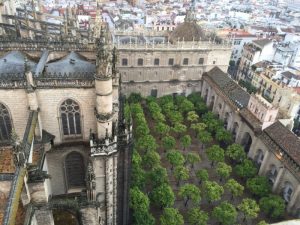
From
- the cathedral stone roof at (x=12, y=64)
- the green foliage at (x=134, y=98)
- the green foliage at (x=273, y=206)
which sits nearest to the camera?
the cathedral stone roof at (x=12, y=64)

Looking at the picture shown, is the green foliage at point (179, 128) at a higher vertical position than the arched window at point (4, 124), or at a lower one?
lower

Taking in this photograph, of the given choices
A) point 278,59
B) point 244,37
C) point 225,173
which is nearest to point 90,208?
point 225,173

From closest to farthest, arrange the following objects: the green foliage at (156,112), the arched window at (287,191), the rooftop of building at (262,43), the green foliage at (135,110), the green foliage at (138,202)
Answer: the green foliage at (138,202), the arched window at (287,191), the green foliage at (156,112), the green foliage at (135,110), the rooftop of building at (262,43)

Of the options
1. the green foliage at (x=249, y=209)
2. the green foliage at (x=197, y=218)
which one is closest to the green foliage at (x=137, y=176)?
the green foliage at (x=197, y=218)

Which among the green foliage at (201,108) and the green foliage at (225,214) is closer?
the green foliage at (225,214)

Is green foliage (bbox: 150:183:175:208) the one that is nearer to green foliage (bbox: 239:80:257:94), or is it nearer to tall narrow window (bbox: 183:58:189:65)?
tall narrow window (bbox: 183:58:189:65)

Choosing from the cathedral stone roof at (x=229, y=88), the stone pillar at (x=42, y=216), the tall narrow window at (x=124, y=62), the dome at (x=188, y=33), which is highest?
the dome at (x=188, y=33)

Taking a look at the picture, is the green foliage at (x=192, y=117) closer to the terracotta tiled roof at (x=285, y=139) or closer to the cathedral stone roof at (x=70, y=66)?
the terracotta tiled roof at (x=285, y=139)
